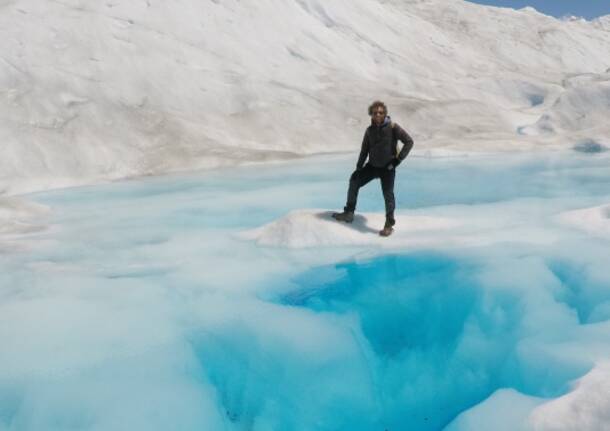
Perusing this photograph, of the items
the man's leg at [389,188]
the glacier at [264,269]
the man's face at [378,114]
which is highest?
the man's face at [378,114]

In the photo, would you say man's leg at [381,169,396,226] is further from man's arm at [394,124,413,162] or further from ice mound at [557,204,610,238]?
ice mound at [557,204,610,238]

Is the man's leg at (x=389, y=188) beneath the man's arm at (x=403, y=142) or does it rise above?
beneath

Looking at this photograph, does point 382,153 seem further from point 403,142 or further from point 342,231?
point 342,231

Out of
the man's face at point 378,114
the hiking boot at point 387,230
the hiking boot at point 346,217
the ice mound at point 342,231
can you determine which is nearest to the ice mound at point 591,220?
the ice mound at point 342,231

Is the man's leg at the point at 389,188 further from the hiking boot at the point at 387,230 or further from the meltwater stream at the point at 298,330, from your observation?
the meltwater stream at the point at 298,330

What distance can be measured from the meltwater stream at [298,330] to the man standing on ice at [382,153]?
0.59 metres

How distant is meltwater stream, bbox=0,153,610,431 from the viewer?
3939 mm

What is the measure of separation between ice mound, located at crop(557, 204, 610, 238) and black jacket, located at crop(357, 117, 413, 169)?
94.8 inches

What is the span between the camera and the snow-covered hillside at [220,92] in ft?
60.7

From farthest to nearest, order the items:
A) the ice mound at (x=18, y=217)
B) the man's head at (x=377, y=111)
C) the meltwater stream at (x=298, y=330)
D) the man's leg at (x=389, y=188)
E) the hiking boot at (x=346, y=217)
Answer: the ice mound at (x=18, y=217) < the hiking boot at (x=346, y=217) < the man's leg at (x=389, y=188) < the man's head at (x=377, y=111) < the meltwater stream at (x=298, y=330)

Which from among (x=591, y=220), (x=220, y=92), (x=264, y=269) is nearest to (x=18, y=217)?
(x=264, y=269)

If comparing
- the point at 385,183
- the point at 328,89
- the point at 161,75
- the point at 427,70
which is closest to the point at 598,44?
the point at 427,70

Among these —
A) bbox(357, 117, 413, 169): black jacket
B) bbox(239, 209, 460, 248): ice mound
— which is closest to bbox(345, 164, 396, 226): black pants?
bbox(357, 117, 413, 169): black jacket

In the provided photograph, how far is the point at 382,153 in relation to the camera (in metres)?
6.69
